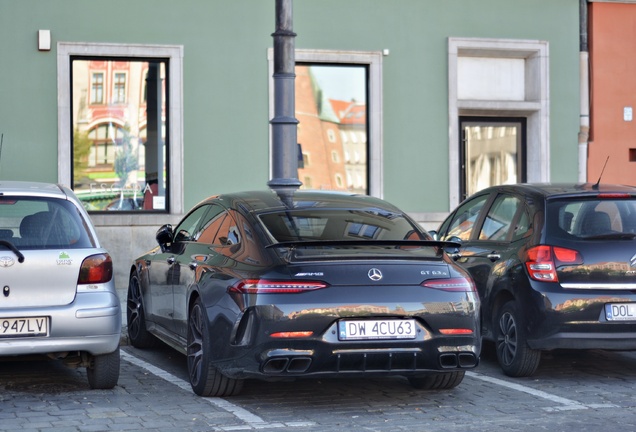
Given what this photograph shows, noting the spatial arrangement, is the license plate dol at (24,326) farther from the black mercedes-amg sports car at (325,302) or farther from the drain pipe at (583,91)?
the drain pipe at (583,91)

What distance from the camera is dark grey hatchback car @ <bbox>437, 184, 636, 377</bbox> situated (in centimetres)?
850

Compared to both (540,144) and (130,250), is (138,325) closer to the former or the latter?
(130,250)

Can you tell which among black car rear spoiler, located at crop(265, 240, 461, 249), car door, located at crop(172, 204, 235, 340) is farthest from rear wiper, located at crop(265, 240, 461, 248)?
car door, located at crop(172, 204, 235, 340)

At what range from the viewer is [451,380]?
8.20 meters

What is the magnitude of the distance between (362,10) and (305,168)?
8.01 ft

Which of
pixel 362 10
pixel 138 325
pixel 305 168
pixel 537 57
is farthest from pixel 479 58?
pixel 138 325

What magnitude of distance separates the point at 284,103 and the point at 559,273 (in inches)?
151

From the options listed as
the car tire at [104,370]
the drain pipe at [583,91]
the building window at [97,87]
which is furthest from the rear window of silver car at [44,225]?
the drain pipe at [583,91]

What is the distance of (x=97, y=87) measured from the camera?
15898 mm

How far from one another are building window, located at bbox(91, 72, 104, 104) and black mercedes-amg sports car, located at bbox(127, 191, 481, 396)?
821cm

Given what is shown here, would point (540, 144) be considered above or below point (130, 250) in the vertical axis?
above

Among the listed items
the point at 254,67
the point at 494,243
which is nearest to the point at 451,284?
the point at 494,243

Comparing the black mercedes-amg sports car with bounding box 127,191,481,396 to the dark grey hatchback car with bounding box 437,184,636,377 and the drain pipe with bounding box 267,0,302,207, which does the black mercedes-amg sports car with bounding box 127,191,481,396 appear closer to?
the dark grey hatchback car with bounding box 437,184,636,377

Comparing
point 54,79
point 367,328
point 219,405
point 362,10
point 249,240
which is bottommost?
point 219,405
